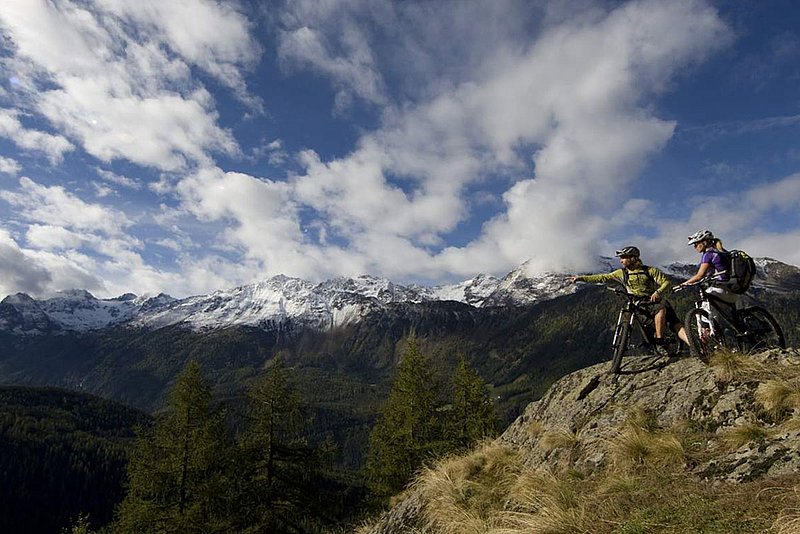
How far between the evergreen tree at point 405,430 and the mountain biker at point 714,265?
57.5 feet

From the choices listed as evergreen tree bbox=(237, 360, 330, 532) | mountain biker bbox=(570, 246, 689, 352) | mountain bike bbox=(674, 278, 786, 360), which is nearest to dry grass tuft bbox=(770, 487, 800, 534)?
mountain bike bbox=(674, 278, 786, 360)

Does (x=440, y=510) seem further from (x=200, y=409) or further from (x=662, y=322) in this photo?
(x=200, y=409)

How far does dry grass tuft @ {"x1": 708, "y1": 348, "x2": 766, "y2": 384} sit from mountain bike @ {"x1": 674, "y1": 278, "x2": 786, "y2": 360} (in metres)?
0.86

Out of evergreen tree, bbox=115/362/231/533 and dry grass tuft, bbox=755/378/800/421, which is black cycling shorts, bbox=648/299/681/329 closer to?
dry grass tuft, bbox=755/378/800/421

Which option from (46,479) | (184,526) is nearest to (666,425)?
(184,526)

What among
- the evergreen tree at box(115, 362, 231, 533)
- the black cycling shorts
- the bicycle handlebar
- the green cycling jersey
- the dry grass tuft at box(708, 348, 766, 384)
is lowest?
the evergreen tree at box(115, 362, 231, 533)

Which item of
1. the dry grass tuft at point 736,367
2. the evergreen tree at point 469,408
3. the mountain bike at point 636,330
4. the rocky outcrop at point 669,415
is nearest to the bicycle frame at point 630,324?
the mountain bike at point 636,330

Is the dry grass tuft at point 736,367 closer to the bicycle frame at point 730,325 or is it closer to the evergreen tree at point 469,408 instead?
the bicycle frame at point 730,325

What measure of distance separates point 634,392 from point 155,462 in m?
20.5

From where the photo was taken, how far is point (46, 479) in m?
164

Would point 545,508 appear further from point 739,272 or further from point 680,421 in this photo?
point 739,272

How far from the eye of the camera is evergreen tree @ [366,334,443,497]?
25.3m

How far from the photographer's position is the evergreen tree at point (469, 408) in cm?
2823

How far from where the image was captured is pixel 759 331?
10602 millimetres
